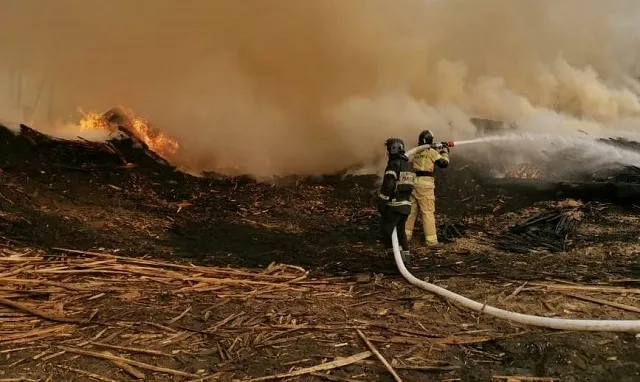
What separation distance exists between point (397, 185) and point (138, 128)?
844 cm

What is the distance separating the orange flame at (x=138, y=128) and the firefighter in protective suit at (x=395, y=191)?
746 cm

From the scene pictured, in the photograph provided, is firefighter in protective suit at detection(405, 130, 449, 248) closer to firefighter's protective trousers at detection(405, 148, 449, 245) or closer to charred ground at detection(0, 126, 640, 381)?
firefighter's protective trousers at detection(405, 148, 449, 245)

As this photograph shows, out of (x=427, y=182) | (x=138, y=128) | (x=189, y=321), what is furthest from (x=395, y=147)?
(x=138, y=128)

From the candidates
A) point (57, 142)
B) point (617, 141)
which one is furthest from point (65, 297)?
point (617, 141)

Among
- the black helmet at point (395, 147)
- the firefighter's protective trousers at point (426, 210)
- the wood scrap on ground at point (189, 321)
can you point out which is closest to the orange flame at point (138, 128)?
the wood scrap on ground at point (189, 321)

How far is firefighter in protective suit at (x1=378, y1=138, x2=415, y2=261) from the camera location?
687cm

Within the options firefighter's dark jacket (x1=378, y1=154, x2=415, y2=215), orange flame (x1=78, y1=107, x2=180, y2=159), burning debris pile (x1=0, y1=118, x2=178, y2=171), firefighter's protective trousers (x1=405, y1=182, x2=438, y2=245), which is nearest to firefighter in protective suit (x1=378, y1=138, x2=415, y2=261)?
firefighter's dark jacket (x1=378, y1=154, x2=415, y2=215)

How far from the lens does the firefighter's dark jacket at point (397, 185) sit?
686 cm

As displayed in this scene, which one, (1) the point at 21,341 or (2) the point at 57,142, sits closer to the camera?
(1) the point at 21,341

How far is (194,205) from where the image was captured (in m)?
9.92

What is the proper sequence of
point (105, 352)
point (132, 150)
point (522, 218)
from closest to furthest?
point (105, 352) < point (522, 218) < point (132, 150)

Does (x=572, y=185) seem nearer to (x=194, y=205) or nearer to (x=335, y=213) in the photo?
(x=335, y=213)

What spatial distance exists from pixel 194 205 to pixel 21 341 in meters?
6.03

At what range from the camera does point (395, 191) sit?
6.88 m
